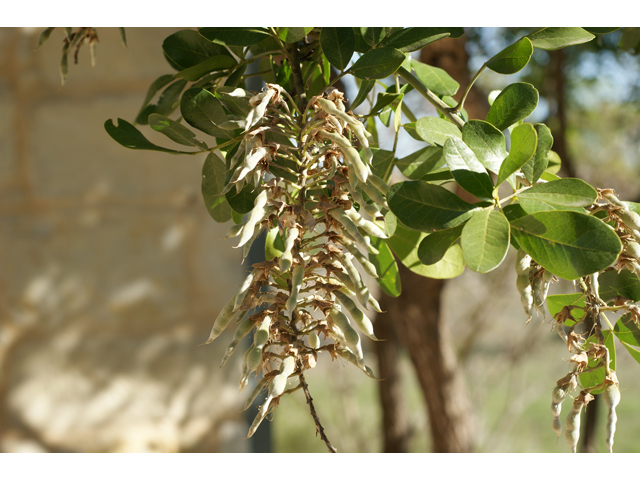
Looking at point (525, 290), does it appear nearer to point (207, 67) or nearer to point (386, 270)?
point (386, 270)

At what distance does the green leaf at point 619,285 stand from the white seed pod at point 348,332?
18 cm

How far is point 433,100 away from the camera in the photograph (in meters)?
0.37

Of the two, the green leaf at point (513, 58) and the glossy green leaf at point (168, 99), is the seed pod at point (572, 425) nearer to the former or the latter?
the green leaf at point (513, 58)

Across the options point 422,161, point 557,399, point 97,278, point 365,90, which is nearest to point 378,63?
point 365,90

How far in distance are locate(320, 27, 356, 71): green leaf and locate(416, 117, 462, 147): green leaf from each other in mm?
73

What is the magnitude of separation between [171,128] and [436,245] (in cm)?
19

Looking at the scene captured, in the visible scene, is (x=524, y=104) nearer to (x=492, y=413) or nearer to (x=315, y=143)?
(x=315, y=143)

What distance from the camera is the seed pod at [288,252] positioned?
24 centimetres

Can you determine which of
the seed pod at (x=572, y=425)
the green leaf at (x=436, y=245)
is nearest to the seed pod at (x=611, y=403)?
the seed pod at (x=572, y=425)

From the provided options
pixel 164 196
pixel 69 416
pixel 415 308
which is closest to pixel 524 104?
pixel 164 196

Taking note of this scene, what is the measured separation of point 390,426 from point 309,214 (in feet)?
6.11

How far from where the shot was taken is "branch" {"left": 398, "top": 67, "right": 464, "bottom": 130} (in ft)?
1.19

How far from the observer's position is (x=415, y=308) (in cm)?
160
